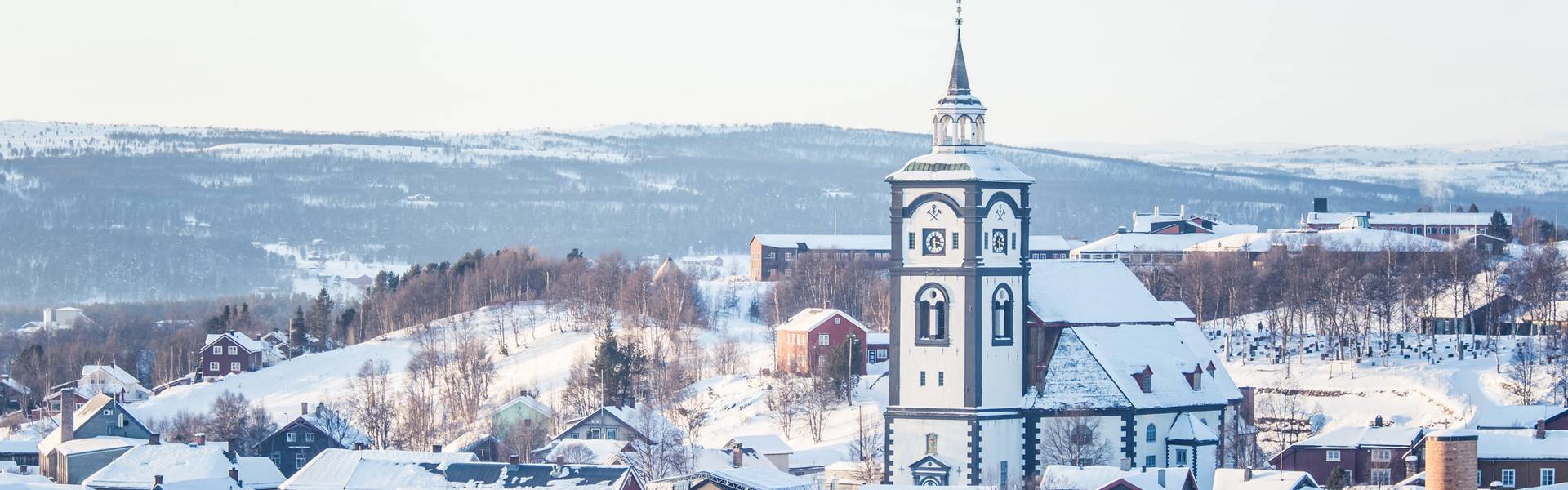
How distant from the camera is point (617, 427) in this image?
9488 cm

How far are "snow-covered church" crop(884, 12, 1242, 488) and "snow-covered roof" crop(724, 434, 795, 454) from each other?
768 cm

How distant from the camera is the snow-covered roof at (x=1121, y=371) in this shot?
78562mm

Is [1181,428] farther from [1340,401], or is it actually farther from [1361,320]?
[1361,320]

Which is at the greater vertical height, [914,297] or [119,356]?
[914,297]

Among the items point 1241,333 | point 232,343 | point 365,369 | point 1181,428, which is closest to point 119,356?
point 232,343

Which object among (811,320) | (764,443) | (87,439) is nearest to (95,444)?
(87,439)

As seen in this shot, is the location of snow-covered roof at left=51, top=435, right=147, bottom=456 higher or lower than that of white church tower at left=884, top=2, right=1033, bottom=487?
lower

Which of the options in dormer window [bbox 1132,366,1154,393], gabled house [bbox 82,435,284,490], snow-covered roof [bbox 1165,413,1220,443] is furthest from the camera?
gabled house [bbox 82,435,284,490]

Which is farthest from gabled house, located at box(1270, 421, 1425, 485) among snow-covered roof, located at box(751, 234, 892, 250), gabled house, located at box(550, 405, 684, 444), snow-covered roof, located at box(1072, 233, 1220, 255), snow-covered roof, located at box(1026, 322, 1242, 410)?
snow-covered roof, located at box(751, 234, 892, 250)

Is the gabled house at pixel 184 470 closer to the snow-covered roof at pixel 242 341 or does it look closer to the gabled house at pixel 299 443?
the gabled house at pixel 299 443

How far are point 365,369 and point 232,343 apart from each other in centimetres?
1427

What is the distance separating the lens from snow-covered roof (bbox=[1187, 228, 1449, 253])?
13038 centimetres

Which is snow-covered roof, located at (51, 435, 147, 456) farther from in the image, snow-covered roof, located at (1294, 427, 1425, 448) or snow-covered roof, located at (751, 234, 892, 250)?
snow-covered roof, located at (751, 234, 892, 250)

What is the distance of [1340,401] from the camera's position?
3802 inches
